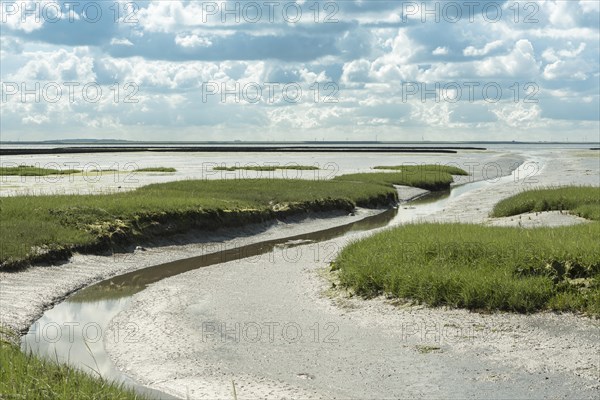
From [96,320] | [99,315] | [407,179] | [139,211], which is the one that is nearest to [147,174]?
[407,179]

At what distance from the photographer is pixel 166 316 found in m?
17.0

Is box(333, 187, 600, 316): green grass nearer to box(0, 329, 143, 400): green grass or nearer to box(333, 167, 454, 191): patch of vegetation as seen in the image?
box(0, 329, 143, 400): green grass

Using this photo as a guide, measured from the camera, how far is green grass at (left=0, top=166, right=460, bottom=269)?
23.3 meters

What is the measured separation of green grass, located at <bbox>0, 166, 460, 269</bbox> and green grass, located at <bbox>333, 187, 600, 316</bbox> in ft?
29.6

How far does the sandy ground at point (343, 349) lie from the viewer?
12016mm

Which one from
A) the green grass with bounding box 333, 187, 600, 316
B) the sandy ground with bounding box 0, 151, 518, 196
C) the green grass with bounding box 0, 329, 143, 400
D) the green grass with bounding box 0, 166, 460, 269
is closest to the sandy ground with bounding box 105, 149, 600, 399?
the green grass with bounding box 333, 187, 600, 316

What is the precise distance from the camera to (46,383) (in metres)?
9.12

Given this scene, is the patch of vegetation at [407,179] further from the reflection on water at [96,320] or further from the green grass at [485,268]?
the green grass at [485,268]

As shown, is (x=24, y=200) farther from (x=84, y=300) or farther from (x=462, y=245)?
(x=462, y=245)

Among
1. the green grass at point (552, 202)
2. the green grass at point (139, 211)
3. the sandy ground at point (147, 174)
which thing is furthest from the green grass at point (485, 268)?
the sandy ground at point (147, 174)

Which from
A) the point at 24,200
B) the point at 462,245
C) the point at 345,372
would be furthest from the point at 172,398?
the point at 24,200

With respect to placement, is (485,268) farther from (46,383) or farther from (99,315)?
(46,383)

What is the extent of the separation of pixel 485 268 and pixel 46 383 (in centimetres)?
1090

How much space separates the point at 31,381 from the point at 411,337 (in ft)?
25.1
